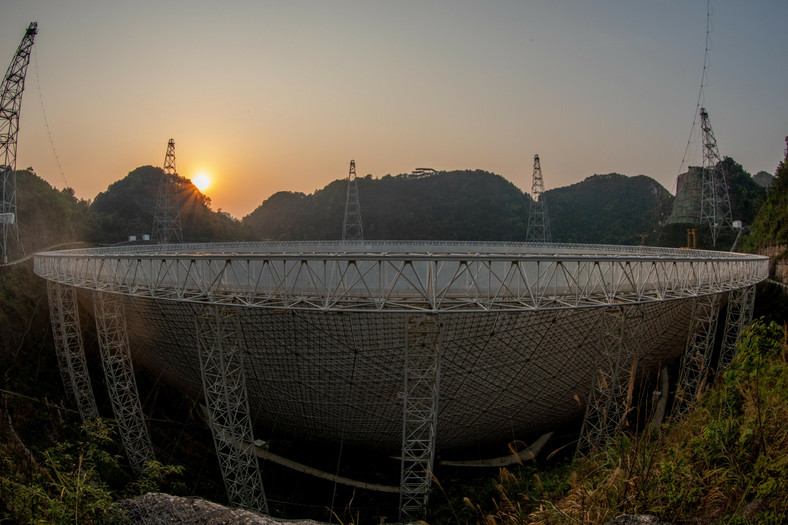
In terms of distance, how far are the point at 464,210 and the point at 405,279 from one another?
6812cm

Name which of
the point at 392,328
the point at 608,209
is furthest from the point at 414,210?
the point at 392,328

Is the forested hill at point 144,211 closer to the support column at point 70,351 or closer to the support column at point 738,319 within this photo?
the support column at point 70,351

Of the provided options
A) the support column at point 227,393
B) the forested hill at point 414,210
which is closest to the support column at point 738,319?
the support column at point 227,393

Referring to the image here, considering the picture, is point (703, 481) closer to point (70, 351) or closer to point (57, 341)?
point (70, 351)

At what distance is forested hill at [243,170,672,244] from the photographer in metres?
76.2

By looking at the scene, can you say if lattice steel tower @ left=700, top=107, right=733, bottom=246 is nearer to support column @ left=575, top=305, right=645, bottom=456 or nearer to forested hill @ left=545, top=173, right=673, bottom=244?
forested hill @ left=545, top=173, right=673, bottom=244

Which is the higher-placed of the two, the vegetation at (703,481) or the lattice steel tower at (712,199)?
the lattice steel tower at (712,199)

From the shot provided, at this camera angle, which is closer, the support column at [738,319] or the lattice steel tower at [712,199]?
the support column at [738,319]

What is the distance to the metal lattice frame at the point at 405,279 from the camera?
12125 millimetres

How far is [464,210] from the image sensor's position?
79562 mm

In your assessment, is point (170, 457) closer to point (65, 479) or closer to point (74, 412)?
point (74, 412)

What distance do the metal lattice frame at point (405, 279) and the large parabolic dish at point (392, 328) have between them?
0.09 meters

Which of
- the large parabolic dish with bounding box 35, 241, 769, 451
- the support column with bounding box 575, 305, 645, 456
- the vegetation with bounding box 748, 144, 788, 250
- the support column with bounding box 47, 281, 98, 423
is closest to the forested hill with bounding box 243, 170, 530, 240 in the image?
the vegetation with bounding box 748, 144, 788, 250

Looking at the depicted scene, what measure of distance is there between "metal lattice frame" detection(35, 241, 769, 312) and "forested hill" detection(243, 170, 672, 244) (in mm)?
56294
